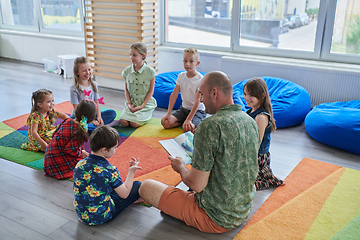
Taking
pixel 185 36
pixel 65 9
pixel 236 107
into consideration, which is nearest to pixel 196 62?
pixel 236 107

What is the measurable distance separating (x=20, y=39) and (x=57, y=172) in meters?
5.75

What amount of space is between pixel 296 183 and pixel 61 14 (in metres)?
6.11

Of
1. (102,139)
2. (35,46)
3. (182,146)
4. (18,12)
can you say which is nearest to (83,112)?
(102,139)

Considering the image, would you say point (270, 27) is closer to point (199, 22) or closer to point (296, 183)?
point (199, 22)

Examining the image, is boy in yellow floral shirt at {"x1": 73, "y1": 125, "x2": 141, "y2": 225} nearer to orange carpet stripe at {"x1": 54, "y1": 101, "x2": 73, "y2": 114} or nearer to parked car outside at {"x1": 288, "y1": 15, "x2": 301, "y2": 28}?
orange carpet stripe at {"x1": 54, "y1": 101, "x2": 73, "y2": 114}

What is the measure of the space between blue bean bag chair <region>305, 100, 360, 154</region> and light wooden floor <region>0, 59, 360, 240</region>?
8 cm

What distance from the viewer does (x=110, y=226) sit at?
2.04 meters

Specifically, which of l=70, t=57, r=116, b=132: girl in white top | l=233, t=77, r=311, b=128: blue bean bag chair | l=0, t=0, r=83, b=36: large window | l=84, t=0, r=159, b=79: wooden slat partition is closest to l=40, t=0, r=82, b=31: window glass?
l=0, t=0, r=83, b=36: large window

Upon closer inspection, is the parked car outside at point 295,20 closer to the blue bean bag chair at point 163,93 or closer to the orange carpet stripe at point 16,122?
the blue bean bag chair at point 163,93

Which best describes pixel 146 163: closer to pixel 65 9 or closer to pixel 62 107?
pixel 62 107

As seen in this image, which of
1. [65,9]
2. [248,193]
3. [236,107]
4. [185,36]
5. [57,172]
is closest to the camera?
[236,107]

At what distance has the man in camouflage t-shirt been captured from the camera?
65.2 inches

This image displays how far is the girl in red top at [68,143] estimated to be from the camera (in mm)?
2457

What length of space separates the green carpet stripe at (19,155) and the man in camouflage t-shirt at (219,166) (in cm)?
161
